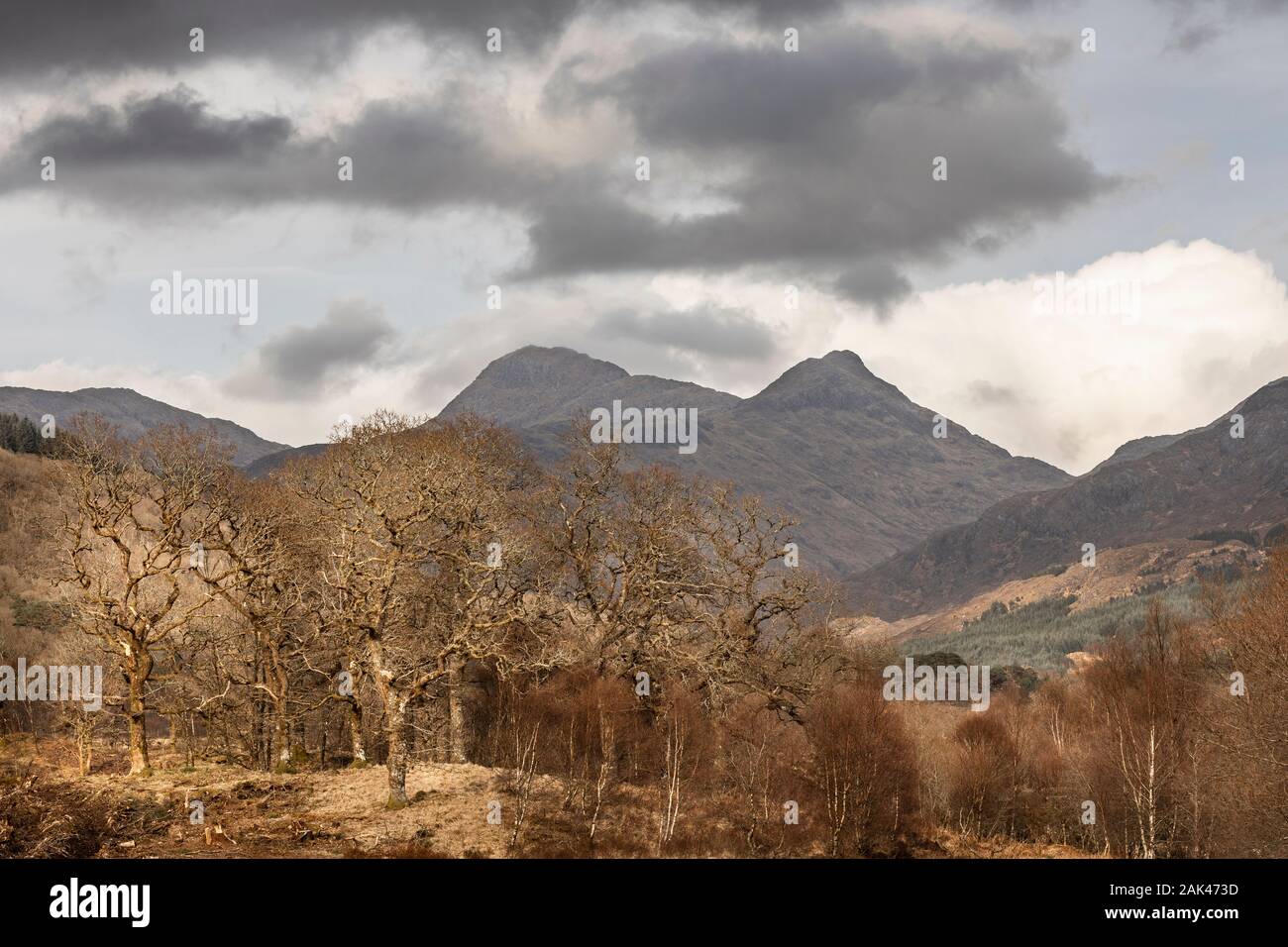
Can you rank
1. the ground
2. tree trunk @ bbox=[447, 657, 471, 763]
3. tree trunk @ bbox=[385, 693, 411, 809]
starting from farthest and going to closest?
tree trunk @ bbox=[447, 657, 471, 763], tree trunk @ bbox=[385, 693, 411, 809], the ground

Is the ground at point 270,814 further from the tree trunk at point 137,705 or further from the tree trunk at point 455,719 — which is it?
the tree trunk at point 455,719

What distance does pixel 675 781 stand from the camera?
45.9 meters

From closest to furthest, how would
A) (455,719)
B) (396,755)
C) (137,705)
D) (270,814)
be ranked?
(270,814)
(396,755)
(137,705)
(455,719)

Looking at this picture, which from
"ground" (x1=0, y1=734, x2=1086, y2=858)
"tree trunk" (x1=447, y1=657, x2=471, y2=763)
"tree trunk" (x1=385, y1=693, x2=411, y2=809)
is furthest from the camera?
"tree trunk" (x1=447, y1=657, x2=471, y2=763)

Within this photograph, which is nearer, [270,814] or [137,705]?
[270,814]

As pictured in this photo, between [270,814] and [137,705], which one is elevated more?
[137,705]

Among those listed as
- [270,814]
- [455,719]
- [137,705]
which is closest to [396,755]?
[270,814]

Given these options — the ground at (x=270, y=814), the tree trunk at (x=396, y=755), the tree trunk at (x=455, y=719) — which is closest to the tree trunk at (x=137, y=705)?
the ground at (x=270, y=814)

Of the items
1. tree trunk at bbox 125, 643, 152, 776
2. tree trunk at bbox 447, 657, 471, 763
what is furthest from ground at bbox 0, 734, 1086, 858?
tree trunk at bbox 447, 657, 471, 763

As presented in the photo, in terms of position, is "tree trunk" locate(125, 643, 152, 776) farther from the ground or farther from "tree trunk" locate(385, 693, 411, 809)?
"tree trunk" locate(385, 693, 411, 809)

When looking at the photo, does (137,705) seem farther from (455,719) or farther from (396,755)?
(455,719)

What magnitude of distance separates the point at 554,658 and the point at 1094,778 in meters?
45.3

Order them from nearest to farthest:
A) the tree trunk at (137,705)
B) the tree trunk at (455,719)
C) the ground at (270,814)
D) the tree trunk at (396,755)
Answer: the ground at (270,814), the tree trunk at (396,755), the tree trunk at (137,705), the tree trunk at (455,719)
